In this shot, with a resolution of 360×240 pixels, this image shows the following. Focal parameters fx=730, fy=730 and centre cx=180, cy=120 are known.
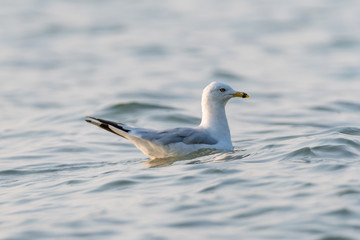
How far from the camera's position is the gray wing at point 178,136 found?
9.43 metres

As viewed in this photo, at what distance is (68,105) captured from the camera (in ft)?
49.8

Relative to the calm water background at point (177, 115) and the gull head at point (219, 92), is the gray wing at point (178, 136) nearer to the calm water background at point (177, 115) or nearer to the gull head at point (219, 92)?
the calm water background at point (177, 115)

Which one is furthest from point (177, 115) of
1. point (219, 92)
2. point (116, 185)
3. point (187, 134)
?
point (116, 185)

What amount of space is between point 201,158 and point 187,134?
39 centimetres

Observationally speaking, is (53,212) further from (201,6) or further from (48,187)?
(201,6)

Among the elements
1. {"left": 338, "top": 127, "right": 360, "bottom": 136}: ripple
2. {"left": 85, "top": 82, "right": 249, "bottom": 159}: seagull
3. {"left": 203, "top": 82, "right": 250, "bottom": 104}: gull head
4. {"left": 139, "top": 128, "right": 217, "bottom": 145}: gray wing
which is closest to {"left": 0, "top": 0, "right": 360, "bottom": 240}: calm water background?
{"left": 338, "top": 127, "right": 360, "bottom": 136}: ripple

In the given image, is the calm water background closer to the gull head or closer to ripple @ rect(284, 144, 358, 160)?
ripple @ rect(284, 144, 358, 160)

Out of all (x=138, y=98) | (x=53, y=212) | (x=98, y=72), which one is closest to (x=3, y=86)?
(x=98, y=72)

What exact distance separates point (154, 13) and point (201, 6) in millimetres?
1915

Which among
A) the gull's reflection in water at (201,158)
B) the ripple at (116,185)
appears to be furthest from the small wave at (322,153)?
the ripple at (116,185)

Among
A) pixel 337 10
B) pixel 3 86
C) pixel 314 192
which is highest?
pixel 337 10

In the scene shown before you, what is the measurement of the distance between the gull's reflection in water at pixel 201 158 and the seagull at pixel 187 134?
0.17 ft

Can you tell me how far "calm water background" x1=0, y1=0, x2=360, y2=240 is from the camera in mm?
7086

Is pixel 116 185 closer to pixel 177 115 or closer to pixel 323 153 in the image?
pixel 323 153
